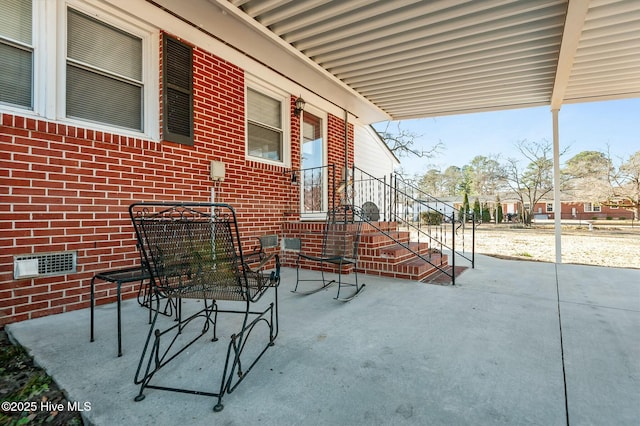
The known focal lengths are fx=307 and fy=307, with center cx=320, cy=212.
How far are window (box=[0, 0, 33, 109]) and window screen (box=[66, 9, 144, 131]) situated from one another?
281mm

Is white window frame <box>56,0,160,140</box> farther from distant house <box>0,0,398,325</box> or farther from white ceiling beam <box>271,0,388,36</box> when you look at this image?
white ceiling beam <box>271,0,388,36</box>

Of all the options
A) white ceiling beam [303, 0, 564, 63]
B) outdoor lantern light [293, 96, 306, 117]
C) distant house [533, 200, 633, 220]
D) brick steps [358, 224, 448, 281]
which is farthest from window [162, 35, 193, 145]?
distant house [533, 200, 633, 220]

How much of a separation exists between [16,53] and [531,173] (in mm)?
27153

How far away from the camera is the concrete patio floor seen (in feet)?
4.63

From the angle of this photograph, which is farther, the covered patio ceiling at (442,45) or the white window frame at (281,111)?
the white window frame at (281,111)

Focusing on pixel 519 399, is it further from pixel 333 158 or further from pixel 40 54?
pixel 333 158

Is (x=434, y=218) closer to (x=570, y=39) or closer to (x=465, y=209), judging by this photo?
(x=465, y=209)

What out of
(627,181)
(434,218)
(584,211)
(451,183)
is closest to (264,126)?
(434,218)

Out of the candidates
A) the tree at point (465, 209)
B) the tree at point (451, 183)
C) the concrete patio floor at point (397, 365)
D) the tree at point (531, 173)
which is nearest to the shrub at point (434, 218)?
the tree at point (465, 209)

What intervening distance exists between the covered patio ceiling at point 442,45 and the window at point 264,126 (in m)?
0.54

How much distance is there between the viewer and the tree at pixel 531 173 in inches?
856

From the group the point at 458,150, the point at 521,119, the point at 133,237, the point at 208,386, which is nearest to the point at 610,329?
the point at 208,386

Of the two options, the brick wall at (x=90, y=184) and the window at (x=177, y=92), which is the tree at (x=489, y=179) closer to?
the brick wall at (x=90, y=184)

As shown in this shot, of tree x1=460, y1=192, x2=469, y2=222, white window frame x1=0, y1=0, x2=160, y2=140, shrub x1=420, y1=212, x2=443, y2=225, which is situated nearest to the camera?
white window frame x1=0, y1=0, x2=160, y2=140
